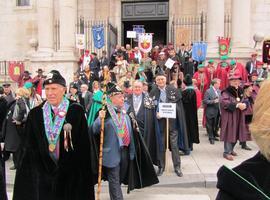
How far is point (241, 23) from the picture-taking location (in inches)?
733

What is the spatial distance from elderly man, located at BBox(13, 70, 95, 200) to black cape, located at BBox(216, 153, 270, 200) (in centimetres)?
288

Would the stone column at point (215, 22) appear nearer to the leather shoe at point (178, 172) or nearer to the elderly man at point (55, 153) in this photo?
the leather shoe at point (178, 172)

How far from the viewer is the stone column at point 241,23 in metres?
18.6

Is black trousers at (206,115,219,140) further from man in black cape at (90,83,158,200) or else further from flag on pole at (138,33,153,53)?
flag on pole at (138,33,153,53)

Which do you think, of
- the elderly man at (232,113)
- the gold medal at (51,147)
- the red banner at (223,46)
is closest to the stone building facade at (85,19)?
the red banner at (223,46)

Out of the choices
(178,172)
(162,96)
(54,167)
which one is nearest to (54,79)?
(54,167)

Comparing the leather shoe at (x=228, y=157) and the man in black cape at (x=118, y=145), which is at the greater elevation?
the man in black cape at (x=118, y=145)

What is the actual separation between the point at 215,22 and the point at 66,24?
6693 mm

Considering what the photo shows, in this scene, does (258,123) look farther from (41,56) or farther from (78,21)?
(78,21)

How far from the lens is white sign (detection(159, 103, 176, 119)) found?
7997 millimetres

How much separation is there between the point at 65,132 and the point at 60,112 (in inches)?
8.7

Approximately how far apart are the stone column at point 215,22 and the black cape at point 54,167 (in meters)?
14.8

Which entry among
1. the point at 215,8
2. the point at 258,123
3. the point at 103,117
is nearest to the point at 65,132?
the point at 103,117

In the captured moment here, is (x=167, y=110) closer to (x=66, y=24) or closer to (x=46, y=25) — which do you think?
(x=66, y=24)
